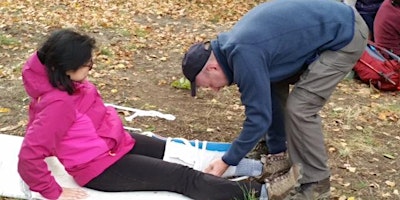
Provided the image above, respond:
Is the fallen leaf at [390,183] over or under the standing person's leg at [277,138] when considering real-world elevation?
under

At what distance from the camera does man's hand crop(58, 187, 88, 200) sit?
10.3 ft

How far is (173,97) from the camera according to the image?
16.5ft

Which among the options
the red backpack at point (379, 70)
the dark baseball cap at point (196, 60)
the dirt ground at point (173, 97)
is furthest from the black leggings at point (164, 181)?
the red backpack at point (379, 70)

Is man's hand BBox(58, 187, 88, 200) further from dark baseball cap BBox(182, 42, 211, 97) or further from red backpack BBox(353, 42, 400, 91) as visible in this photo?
red backpack BBox(353, 42, 400, 91)

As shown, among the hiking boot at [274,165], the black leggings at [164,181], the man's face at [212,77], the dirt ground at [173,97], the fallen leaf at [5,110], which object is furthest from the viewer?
the fallen leaf at [5,110]

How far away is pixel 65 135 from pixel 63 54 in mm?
481

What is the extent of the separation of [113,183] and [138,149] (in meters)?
0.34

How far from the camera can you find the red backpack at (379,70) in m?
5.59

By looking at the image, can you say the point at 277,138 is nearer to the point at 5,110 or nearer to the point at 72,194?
the point at 72,194

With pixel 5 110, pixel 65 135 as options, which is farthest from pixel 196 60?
pixel 5 110

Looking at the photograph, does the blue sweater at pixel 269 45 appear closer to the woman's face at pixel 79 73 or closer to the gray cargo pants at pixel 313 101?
the gray cargo pants at pixel 313 101

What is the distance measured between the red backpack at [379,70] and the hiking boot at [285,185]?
280 centimetres

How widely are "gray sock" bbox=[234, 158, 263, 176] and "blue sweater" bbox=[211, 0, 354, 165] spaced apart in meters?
0.40

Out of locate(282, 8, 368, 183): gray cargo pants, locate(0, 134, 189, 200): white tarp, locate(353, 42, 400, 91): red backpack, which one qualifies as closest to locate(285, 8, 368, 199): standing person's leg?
locate(282, 8, 368, 183): gray cargo pants
